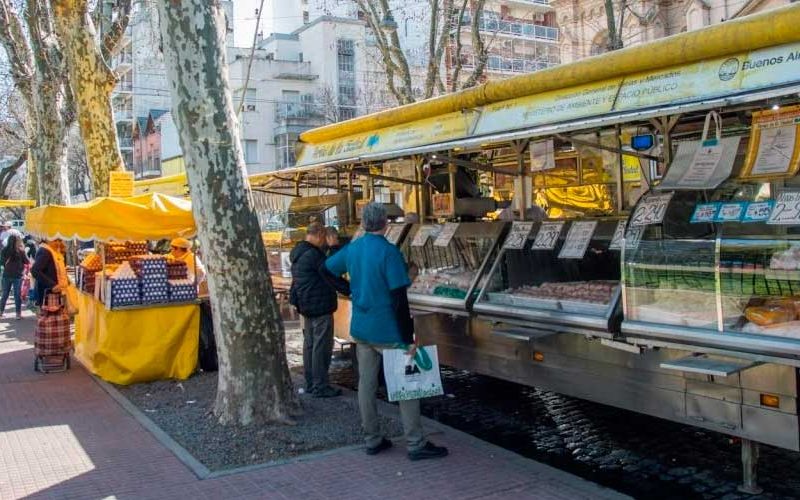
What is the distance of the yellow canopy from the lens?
8.69m

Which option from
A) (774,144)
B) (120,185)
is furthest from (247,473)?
(120,185)

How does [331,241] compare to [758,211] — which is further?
[331,241]

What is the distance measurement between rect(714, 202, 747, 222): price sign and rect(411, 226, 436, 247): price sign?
3.78 m

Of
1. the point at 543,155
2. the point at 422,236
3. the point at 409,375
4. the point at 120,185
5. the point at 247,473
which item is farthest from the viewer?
the point at 120,185

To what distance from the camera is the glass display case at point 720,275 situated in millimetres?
4668

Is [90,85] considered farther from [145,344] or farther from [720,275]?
[720,275]

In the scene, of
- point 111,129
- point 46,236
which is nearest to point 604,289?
point 46,236

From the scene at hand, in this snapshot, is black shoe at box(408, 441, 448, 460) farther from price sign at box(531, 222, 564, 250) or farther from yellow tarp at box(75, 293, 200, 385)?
yellow tarp at box(75, 293, 200, 385)

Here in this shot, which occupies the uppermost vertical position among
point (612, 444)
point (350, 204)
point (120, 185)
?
point (120, 185)

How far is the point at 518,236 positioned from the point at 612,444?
2.01 metres

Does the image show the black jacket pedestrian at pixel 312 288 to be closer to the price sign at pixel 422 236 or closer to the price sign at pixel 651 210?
the price sign at pixel 422 236

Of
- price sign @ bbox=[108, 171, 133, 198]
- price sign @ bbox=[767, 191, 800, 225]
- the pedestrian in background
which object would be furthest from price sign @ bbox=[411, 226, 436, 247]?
price sign @ bbox=[108, 171, 133, 198]

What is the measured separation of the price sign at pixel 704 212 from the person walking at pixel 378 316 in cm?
213

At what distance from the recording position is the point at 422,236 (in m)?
8.63
